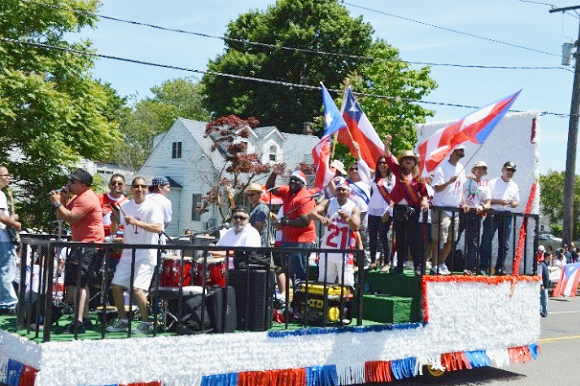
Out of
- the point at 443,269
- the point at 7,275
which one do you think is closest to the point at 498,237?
the point at 443,269

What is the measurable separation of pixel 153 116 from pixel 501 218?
180ft

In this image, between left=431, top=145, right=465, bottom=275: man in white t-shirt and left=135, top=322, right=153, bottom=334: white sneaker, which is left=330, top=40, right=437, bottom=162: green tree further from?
left=135, top=322, right=153, bottom=334: white sneaker

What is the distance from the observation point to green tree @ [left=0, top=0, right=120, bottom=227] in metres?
22.1

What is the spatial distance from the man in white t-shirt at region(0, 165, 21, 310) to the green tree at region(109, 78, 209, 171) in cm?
4341

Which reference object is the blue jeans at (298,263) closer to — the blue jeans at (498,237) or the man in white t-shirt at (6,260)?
the blue jeans at (498,237)

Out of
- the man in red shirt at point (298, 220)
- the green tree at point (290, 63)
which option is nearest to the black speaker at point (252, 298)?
the man in red shirt at point (298, 220)

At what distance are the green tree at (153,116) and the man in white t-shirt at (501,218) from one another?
43428mm

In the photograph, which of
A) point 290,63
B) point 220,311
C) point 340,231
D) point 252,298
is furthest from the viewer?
point 290,63

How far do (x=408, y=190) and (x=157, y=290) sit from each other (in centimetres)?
329

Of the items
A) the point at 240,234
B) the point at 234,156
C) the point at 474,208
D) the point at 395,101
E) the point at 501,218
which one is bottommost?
the point at 240,234

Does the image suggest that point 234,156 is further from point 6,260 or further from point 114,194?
point 6,260

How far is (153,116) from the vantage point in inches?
2445

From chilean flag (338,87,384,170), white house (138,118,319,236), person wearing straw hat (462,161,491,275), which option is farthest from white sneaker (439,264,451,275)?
white house (138,118,319,236)

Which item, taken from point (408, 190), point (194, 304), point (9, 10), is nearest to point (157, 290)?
point (194, 304)
